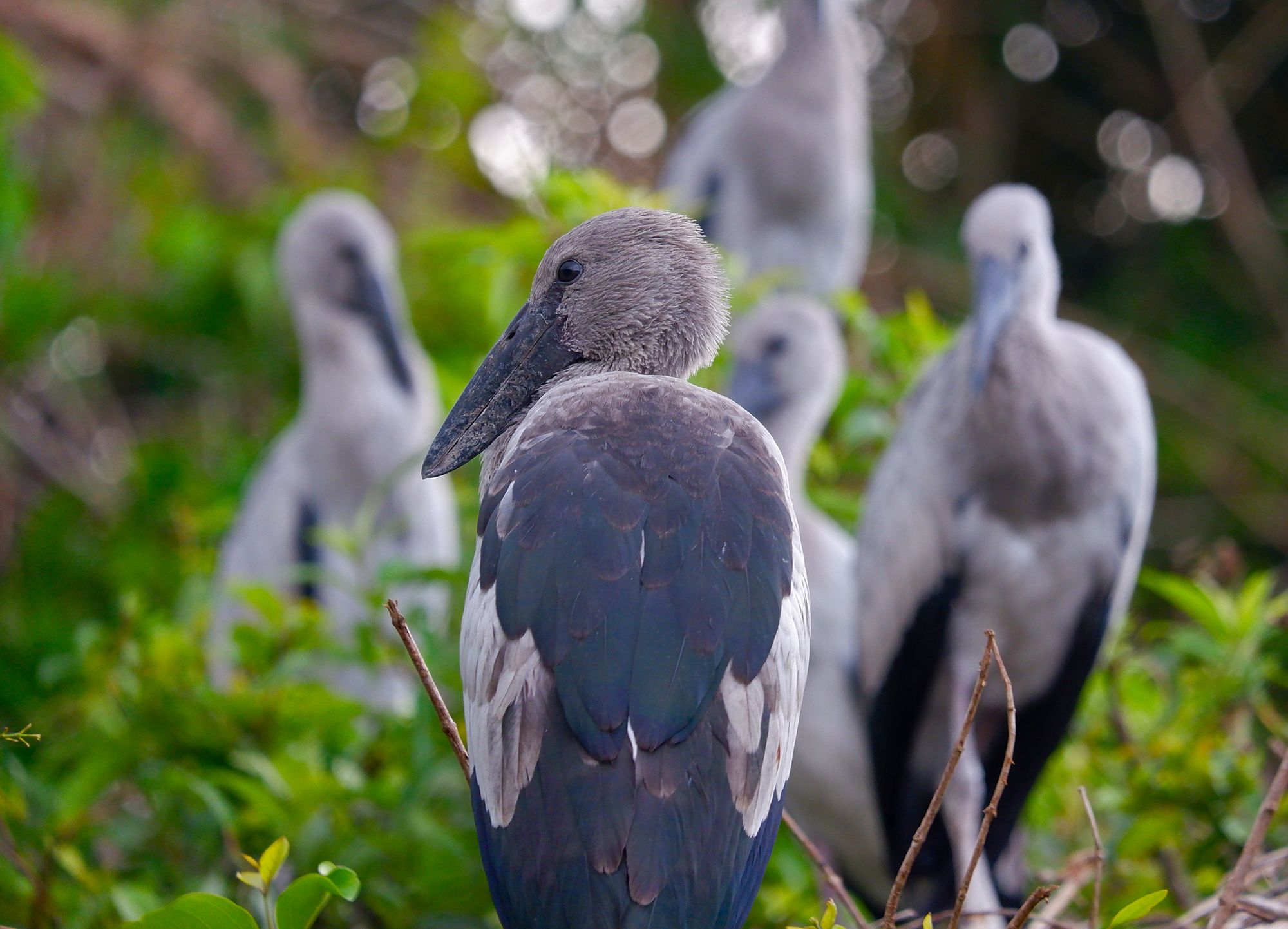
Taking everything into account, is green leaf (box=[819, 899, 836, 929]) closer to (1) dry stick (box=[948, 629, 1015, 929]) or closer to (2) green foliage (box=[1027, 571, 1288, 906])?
(1) dry stick (box=[948, 629, 1015, 929])

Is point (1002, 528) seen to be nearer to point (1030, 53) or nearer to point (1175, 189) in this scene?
point (1175, 189)

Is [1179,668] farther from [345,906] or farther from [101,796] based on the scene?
[101,796]

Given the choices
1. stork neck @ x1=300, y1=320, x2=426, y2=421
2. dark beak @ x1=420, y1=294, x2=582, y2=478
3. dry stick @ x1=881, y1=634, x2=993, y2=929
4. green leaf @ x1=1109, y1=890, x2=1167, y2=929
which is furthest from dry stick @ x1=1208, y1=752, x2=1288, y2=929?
stork neck @ x1=300, y1=320, x2=426, y2=421

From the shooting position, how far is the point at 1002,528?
9.78 ft

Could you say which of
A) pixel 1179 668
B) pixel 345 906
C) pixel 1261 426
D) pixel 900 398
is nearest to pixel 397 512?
pixel 900 398

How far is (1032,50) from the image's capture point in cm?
690

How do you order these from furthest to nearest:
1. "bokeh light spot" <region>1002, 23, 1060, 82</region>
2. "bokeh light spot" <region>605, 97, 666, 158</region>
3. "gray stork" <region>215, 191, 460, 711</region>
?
"bokeh light spot" <region>1002, 23, 1060, 82</region>
"bokeh light spot" <region>605, 97, 666, 158</region>
"gray stork" <region>215, 191, 460, 711</region>

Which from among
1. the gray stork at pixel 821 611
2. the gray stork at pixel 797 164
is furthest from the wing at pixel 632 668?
the gray stork at pixel 797 164

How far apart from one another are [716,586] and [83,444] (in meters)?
4.20

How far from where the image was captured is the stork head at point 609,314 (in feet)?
6.88

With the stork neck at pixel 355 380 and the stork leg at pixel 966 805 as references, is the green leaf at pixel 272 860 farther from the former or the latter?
the stork neck at pixel 355 380

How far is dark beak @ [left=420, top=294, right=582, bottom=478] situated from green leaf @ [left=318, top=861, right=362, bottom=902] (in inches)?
23.5

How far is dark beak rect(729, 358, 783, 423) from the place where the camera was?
11.3 feet

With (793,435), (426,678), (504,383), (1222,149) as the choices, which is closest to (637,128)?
(1222,149)
